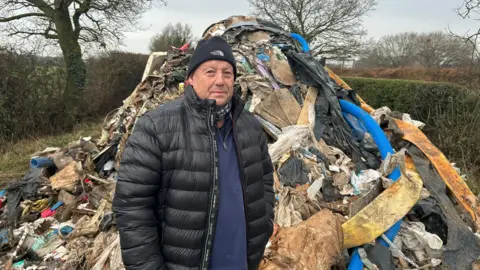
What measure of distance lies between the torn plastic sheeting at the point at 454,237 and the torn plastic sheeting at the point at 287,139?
1561 millimetres

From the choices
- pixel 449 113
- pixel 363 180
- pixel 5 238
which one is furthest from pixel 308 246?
pixel 449 113

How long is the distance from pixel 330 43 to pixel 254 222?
64.5 feet

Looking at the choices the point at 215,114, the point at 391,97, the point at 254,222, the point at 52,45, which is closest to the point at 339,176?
the point at 254,222

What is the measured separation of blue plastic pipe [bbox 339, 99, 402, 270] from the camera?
10.1 ft

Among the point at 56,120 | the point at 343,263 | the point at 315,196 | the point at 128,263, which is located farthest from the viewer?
the point at 56,120

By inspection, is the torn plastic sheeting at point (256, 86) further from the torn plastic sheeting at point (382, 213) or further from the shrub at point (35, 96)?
the shrub at point (35, 96)

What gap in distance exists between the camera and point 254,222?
170 centimetres

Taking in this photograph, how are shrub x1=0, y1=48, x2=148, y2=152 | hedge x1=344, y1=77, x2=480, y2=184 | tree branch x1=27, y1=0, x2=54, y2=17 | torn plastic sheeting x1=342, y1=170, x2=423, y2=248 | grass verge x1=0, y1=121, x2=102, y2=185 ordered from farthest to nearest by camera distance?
tree branch x1=27, y1=0, x2=54, y2=17 < shrub x1=0, y1=48, x2=148, y2=152 < grass verge x1=0, y1=121, x2=102, y2=185 < hedge x1=344, y1=77, x2=480, y2=184 < torn plastic sheeting x1=342, y1=170, x2=423, y2=248

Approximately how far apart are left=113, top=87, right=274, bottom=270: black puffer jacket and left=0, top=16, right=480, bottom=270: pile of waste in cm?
140

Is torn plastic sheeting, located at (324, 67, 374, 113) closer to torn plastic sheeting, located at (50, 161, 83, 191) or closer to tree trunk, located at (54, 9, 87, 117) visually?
torn plastic sheeting, located at (50, 161, 83, 191)

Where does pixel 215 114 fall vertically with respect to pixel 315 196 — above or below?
above

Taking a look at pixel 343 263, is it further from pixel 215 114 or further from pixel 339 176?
pixel 215 114

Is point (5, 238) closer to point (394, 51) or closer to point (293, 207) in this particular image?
point (293, 207)

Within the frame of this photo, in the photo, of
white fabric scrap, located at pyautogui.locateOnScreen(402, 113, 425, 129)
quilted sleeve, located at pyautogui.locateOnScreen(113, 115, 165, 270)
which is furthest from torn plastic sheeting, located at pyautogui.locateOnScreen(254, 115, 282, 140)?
quilted sleeve, located at pyautogui.locateOnScreen(113, 115, 165, 270)
